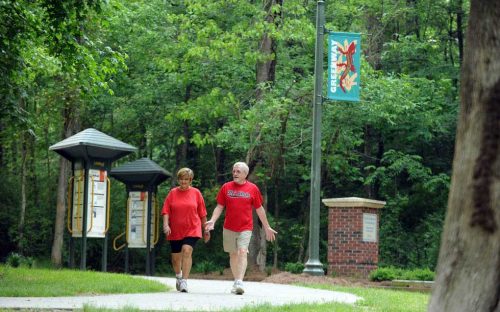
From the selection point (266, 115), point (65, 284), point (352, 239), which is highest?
Result: point (266, 115)

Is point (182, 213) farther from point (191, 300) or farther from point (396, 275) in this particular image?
point (396, 275)

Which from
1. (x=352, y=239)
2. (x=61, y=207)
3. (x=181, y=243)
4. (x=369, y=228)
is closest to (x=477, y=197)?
(x=181, y=243)

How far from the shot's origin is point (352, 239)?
2373 centimetres

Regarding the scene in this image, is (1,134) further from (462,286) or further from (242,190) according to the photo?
(462,286)

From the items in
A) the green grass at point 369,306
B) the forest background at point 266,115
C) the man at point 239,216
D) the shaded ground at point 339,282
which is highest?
the forest background at point 266,115

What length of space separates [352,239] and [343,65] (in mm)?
4132

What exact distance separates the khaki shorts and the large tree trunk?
300 inches

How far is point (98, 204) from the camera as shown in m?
23.1

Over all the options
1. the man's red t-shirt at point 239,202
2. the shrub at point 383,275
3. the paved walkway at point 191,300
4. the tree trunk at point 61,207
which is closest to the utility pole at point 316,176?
the shrub at point 383,275

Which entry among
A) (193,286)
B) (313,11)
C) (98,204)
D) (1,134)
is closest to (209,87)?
(313,11)

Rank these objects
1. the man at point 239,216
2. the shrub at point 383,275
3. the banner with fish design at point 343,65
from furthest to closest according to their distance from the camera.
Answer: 1. the banner with fish design at point 343,65
2. the shrub at point 383,275
3. the man at point 239,216

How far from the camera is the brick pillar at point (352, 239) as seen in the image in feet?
77.7

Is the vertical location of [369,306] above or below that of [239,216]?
below

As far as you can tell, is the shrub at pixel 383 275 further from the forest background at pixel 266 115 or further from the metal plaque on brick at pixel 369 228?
the forest background at pixel 266 115
